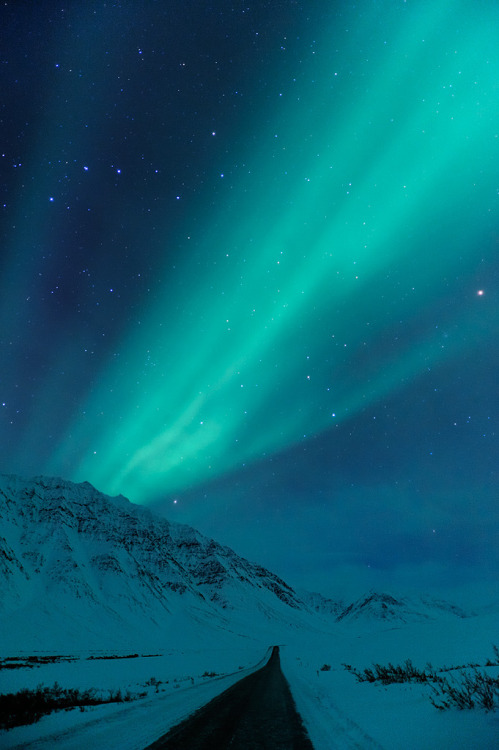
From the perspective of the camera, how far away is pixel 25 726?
30.0 feet

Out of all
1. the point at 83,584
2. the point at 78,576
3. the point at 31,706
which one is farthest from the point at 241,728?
the point at 78,576

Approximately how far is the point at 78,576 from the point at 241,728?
A: 485ft

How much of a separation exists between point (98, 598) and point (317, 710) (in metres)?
143

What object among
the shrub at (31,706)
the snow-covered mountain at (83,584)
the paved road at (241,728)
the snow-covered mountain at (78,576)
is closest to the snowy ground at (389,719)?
the paved road at (241,728)

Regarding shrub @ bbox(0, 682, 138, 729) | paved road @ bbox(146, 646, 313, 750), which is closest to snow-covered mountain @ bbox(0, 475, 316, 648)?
shrub @ bbox(0, 682, 138, 729)

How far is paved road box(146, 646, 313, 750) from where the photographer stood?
7402 mm

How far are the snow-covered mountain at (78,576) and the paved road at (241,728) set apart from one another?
87.5 meters

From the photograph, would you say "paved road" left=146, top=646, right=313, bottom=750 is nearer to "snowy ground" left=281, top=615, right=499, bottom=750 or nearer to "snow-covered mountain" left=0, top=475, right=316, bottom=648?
"snowy ground" left=281, top=615, right=499, bottom=750

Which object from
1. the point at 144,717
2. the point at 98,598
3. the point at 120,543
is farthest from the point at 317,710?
the point at 120,543

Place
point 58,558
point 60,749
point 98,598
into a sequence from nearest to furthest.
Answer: point 60,749 → point 98,598 → point 58,558

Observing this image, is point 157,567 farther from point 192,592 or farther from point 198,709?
point 198,709

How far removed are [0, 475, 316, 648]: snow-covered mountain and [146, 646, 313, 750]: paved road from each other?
87532 millimetres

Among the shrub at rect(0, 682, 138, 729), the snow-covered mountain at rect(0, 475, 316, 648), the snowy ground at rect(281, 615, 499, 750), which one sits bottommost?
the snowy ground at rect(281, 615, 499, 750)

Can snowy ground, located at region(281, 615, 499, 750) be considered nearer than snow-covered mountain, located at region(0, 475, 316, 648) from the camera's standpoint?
Yes
